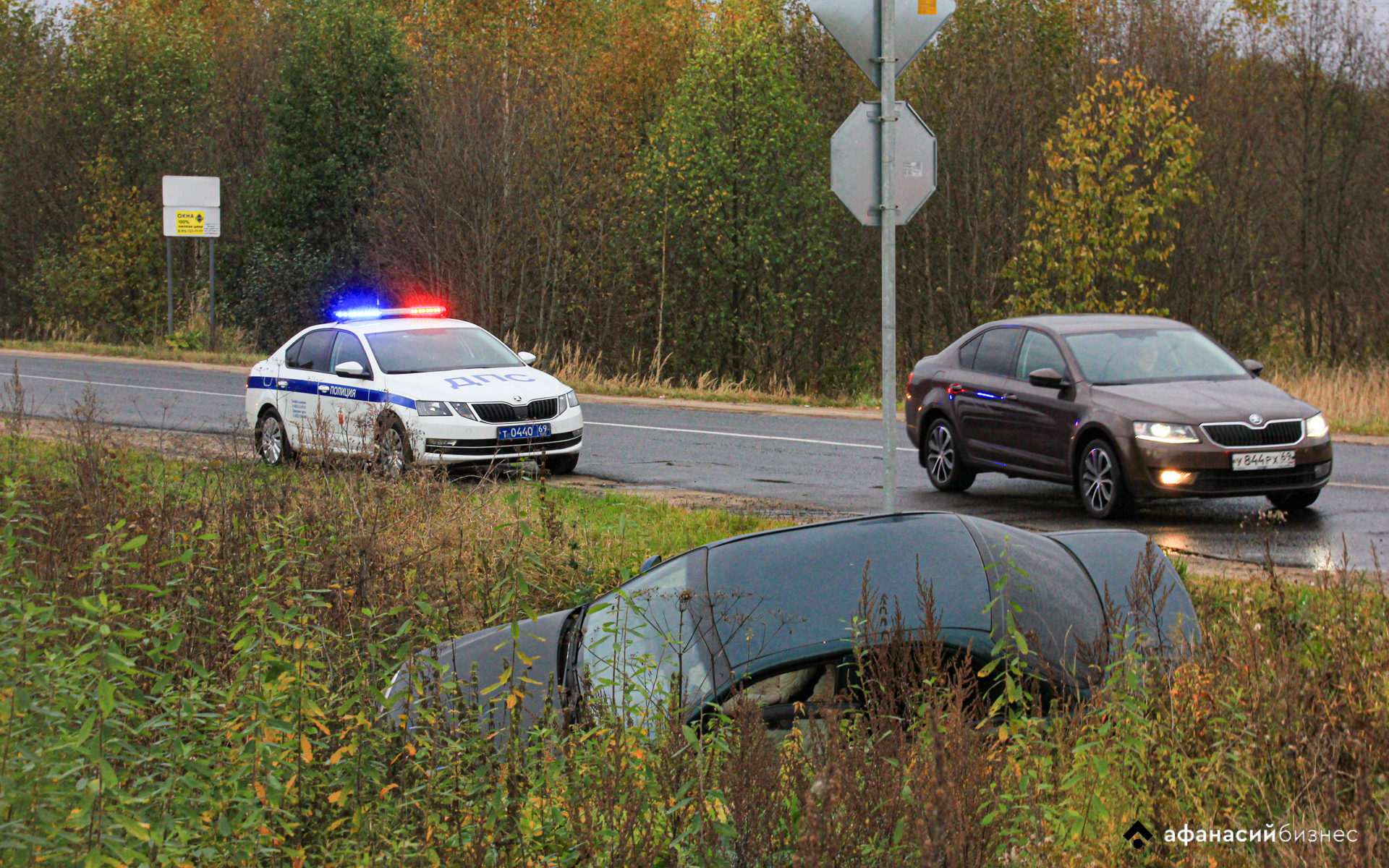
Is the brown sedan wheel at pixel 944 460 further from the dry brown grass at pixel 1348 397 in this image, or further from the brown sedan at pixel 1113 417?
the dry brown grass at pixel 1348 397

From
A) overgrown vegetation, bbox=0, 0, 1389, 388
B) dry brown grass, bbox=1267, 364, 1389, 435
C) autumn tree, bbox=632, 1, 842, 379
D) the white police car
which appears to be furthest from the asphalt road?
autumn tree, bbox=632, 1, 842, 379

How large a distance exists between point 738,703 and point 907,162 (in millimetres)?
4264

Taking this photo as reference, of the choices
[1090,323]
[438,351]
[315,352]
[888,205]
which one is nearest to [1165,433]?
[1090,323]

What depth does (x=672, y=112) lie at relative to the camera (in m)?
29.0

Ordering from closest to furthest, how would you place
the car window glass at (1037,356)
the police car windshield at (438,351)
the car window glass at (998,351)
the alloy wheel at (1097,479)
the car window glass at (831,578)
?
1. the car window glass at (831,578)
2. the alloy wheel at (1097,479)
3. the car window glass at (1037,356)
4. the car window glass at (998,351)
5. the police car windshield at (438,351)

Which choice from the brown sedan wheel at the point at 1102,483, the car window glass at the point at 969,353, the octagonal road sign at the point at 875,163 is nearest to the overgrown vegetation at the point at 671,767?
the octagonal road sign at the point at 875,163

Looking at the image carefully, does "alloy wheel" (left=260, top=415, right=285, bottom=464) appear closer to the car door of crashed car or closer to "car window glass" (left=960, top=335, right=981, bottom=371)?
"car window glass" (left=960, top=335, right=981, bottom=371)

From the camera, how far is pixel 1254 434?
10.6 meters

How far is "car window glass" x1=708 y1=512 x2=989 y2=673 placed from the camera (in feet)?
15.2

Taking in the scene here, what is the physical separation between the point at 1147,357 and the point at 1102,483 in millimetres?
1376

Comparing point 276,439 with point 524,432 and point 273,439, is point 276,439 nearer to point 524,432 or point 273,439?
point 273,439

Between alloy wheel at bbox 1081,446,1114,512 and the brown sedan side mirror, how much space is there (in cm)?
68

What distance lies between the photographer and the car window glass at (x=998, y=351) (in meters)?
12.4

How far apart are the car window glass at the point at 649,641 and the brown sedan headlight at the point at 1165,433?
6.21m
